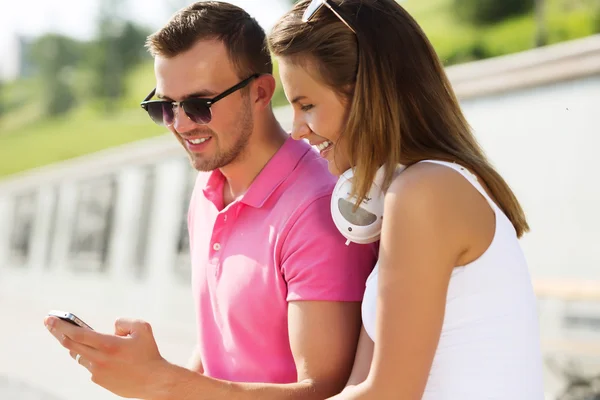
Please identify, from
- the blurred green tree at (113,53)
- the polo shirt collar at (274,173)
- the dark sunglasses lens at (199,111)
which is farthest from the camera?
the blurred green tree at (113,53)

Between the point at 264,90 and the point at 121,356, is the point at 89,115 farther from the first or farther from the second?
the point at 121,356

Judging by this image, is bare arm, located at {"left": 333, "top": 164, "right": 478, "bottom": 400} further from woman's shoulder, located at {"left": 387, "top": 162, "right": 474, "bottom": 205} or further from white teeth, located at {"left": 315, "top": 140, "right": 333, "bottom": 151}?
white teeth, located at {"left": 315, "top": 140, "right": 333, "bottom": 151}

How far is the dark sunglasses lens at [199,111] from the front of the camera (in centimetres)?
276

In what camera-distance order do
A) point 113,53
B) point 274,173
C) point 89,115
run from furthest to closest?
point 113,53 → point 89,115 → point 274,173

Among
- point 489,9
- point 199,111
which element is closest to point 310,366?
point 199,111

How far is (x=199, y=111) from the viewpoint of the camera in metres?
2.76

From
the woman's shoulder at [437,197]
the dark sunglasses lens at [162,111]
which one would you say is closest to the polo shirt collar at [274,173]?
the dark sunglasses lens at [162,111]

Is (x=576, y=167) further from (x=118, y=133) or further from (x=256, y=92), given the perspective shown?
(x=118, y=133)

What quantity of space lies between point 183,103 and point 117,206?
39.8 feet

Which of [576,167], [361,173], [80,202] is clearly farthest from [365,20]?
[80,202]

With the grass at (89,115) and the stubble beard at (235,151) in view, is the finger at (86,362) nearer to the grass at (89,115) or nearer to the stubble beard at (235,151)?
the stubble beard at (235,151)

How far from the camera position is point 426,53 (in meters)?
2.18

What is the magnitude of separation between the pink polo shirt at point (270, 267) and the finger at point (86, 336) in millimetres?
423

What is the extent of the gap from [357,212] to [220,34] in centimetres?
95
